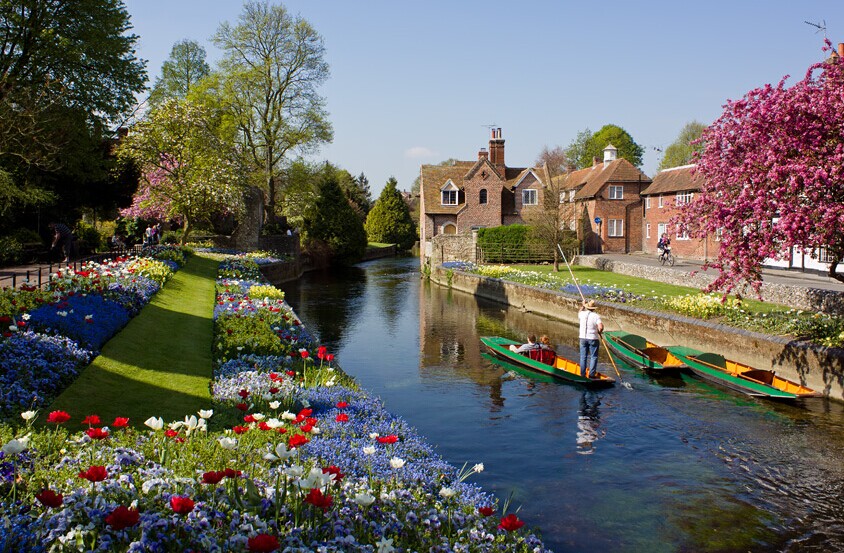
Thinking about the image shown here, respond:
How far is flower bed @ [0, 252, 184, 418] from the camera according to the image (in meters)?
8.98

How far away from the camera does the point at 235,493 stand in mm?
5219

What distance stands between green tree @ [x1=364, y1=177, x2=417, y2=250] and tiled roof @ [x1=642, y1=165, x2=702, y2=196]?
37.9m

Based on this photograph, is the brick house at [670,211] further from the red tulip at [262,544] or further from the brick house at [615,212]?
the red tulip at [262,544]

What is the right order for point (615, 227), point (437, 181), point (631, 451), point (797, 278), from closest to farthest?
point (631, 451) < point (797, 278) < point (615, 227) < point (437, 181)

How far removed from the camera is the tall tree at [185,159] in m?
38.6

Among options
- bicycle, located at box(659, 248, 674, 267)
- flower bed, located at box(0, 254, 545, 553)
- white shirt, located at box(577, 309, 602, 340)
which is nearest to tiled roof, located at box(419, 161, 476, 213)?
bicycle, located at box(659, 248, 674, 267)

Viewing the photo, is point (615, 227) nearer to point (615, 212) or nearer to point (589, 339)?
point (615, 212)

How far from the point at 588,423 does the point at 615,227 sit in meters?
44.3

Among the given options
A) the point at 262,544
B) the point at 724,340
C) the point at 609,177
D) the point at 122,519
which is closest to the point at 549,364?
the point at 724,340

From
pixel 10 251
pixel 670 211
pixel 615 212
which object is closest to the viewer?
pixel 10 251

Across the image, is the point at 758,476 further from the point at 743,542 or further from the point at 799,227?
the point at 799,227

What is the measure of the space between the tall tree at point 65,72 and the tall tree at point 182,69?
35082 mm

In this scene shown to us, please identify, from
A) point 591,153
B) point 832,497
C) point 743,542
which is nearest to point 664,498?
point 743,542

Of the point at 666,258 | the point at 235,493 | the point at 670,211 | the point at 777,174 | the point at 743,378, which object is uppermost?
the point at 670,211
